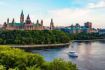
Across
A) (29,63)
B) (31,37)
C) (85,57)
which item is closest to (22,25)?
(31,37)

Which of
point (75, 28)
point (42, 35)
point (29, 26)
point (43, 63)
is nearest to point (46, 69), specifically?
point (43, 63)

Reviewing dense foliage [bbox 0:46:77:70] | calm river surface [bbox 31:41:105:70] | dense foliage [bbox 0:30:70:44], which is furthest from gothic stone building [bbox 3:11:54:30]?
dense foliage [bbox 0:46:77:70]

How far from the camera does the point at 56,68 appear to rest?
22.1m

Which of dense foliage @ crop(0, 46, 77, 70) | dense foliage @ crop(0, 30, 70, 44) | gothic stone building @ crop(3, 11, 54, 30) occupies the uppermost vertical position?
gothic stone building @ crop(3, 11, 54, 30)

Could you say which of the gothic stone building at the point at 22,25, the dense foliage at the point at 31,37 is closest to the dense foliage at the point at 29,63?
the dense foliage at the point at 31,37

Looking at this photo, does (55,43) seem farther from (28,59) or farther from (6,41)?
(28,59)

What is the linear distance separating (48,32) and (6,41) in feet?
61.9

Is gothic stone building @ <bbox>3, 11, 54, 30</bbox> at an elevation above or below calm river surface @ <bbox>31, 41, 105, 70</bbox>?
above

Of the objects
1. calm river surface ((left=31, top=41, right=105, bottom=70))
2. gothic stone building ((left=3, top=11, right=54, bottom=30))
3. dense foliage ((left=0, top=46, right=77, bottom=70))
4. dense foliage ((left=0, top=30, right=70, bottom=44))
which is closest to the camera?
dense foliage ((left=0, top=46, right=77, bottom=70))

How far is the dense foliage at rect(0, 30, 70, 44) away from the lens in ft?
272

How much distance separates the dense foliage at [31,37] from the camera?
8281 cm

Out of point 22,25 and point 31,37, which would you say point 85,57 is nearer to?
point 31,37

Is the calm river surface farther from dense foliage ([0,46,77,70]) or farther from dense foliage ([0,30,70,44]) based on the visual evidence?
dense foliage ([0,30,70,44])

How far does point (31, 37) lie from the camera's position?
289 feet
